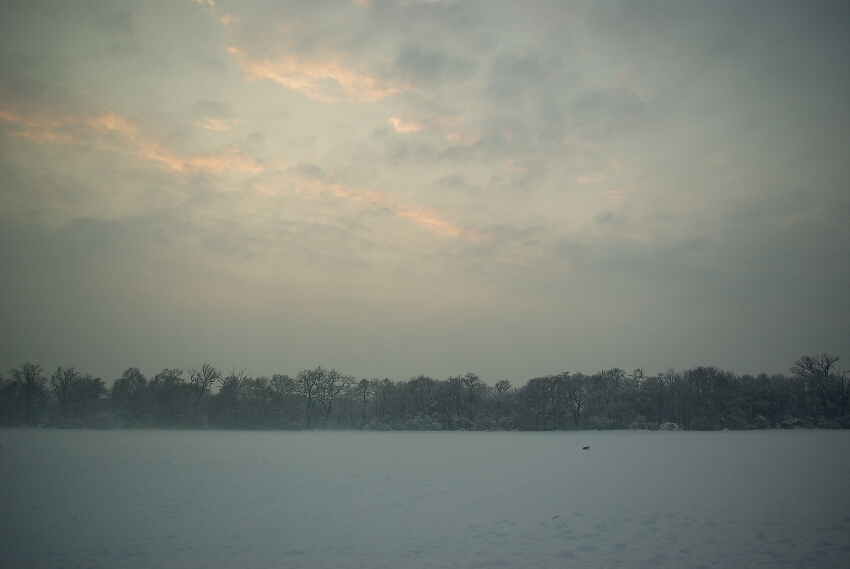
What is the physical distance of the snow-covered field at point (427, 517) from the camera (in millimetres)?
8672

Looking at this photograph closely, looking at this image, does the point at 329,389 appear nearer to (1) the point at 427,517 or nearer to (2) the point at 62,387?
(2) the point at 62,387

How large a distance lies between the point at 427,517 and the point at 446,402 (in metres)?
95.1

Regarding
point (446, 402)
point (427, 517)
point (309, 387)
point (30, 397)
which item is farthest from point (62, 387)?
point (427, 517)

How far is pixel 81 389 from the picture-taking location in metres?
90.8

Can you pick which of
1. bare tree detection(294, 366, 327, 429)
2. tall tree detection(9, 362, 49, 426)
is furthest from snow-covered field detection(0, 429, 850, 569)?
bare tree detection(294, 366, 327, 429)

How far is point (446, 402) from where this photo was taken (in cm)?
10469

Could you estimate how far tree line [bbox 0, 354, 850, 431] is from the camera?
265 feet

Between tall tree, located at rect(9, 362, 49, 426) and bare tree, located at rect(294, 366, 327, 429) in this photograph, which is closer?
tall tree, located at rect(9, 362, 49, 426)

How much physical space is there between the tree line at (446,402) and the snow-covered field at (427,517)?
7233cm

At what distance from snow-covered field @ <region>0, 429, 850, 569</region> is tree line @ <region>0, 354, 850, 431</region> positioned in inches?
2848

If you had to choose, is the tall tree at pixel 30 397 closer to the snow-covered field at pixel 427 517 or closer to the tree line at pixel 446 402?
the tree line at pixel 446 402

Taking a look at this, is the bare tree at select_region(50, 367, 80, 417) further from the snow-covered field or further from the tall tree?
the snow-covered field

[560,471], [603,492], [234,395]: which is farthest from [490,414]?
[603,492]

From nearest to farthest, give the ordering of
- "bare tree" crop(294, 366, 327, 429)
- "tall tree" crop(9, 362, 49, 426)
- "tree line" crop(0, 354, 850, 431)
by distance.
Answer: "tall tree" crop(9, 362, 49, 426) < "tree line" crop(0, 354, 850, 431) < "bare tree" crop(294, 366, 327, 429)
